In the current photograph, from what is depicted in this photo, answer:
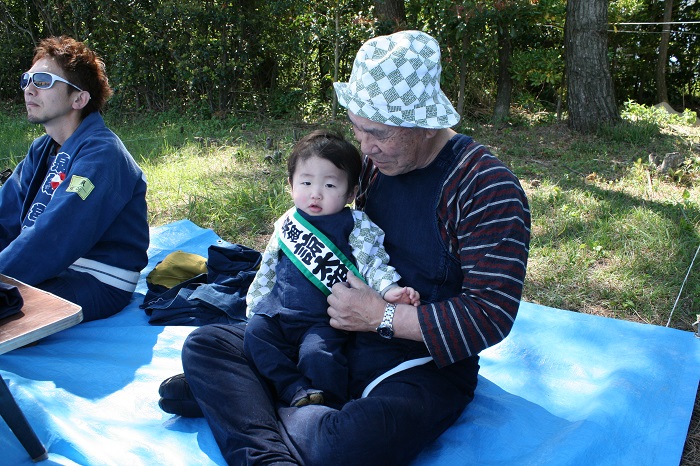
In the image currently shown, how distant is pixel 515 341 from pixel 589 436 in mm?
812

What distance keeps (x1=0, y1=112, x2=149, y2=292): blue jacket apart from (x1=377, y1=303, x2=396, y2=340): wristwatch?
61.7 inches

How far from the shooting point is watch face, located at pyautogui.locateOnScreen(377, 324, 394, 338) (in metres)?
2.08

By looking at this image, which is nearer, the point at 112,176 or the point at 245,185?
the point at 112,176

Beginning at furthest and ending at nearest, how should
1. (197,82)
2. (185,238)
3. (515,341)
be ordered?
(197,82) → (185,238) → (515,341)

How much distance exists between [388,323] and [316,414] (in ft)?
1.23

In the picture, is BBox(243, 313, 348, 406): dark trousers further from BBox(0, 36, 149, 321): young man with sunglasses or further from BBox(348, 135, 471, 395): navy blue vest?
BBox(0, 36, 149, 321): young man with sunglasses

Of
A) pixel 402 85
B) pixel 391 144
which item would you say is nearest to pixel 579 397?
pixel 391 144

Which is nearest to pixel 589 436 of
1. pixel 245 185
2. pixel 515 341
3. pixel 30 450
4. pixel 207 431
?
pixel 515 341

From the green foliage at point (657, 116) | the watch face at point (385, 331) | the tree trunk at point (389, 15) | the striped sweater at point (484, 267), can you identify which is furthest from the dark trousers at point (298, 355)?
the green foliage at point (657, 116)

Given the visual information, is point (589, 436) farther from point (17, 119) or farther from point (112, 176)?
point (17, 119)

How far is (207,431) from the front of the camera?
7.42 feet

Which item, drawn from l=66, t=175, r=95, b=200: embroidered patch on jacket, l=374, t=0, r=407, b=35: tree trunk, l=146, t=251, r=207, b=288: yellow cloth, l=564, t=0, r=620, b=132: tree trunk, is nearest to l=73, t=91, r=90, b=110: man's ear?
l=66, t=175, r=95, b=200: embroidered patch on jacket

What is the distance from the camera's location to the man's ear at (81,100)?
3162 mm

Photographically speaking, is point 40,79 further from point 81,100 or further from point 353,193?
point 353,193
